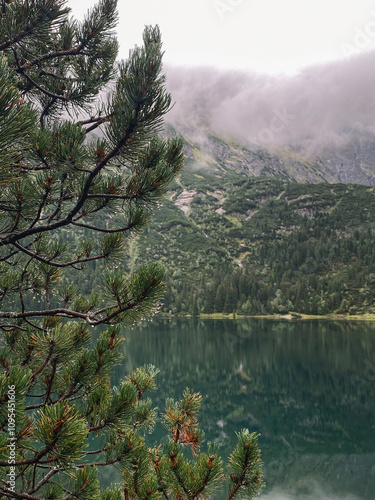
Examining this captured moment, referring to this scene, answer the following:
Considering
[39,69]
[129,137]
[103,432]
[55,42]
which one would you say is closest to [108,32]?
[55,42]

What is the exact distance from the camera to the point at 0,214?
13.5ft

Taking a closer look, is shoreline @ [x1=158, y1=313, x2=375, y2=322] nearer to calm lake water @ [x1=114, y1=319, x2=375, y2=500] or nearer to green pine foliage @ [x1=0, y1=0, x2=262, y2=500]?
calm lake water @ [x1=114, y1=319, x2=375, y2=500]

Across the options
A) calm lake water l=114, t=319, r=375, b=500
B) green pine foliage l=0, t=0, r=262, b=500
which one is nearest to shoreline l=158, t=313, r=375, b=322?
calm lake water l=114, t=319, r=375, b=500

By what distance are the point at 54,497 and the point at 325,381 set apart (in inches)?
2067

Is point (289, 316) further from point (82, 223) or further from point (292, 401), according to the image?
point (82, 223)

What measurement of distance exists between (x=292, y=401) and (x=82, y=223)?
4541cm

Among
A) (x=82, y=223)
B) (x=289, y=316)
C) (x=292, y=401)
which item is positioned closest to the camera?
(x=82, y=223)

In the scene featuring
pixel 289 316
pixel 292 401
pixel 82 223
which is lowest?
pixel 292 401

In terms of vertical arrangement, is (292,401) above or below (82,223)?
below

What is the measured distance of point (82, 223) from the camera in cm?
323

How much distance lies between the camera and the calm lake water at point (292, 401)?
2556 cm

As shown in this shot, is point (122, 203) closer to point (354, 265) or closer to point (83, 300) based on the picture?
point (83, 300)

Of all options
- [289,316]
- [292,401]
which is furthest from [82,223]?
[289,316]

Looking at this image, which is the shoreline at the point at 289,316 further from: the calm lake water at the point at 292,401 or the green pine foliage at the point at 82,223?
the green pine foliage at the point at 82,223
